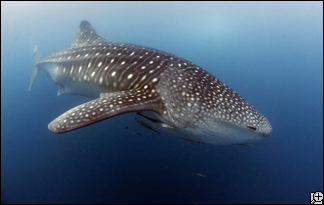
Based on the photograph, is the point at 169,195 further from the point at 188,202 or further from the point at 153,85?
the point at 153,85

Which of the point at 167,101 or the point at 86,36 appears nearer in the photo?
the point at 167,101

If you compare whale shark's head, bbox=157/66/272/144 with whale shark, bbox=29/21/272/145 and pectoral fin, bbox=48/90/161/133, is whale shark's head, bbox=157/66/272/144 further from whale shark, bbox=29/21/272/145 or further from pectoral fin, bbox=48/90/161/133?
pectoral fin, bbox=48/90/161/133

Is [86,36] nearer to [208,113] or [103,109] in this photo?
[103,109]

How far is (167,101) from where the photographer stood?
2605 millimetres

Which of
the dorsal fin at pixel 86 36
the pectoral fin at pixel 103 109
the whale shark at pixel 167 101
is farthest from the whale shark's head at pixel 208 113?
the dorsal fin at pixel 86 36

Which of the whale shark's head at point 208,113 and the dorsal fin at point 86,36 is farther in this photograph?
the dorsal fin at point 86,36

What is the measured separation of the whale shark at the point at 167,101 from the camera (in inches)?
91.8

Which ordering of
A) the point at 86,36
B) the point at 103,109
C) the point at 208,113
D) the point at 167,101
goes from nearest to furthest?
the point at 103,109 < the point at 208,113 < the point at 167,101 < the point at 86,36

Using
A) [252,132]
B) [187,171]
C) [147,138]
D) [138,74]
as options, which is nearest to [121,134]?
[147,138]

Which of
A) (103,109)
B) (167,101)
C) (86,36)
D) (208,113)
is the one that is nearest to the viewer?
(103,109)

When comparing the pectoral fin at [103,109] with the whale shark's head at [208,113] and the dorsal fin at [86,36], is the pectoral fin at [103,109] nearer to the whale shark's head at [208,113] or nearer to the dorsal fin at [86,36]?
the whale shark's head at [208,113]

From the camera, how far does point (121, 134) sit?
17.9 feet

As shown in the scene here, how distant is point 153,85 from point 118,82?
0.76 m

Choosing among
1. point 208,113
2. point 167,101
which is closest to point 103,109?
point 167,101
